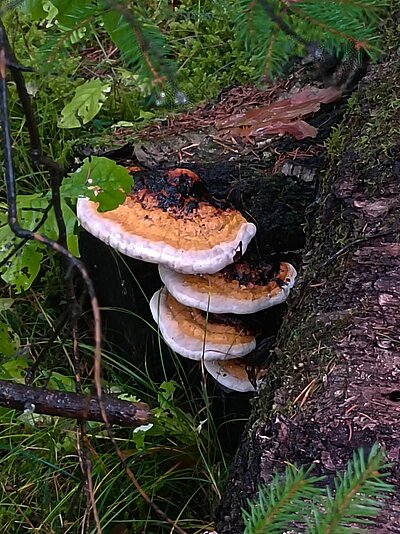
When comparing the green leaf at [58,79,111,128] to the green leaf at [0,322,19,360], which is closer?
the green leaf at [0,322,19,360]

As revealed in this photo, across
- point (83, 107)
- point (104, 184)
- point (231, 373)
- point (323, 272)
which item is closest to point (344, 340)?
point (323, 272)

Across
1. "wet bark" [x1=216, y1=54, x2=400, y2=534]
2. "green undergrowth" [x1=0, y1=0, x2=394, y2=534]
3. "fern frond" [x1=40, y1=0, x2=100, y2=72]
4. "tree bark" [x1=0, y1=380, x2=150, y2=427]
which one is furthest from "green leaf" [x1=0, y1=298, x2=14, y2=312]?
"fern frond" [x1=40, y1=0, x2=100, y2=72]

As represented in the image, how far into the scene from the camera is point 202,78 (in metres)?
4.26

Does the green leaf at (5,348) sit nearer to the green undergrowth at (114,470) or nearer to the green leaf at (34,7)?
the green undergrowth at (114,470)

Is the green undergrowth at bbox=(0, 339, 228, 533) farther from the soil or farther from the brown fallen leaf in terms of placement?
the brown fallen leaf

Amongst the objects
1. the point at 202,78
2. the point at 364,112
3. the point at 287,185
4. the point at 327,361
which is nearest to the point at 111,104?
the point at 202,78

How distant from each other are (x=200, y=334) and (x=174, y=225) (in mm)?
478

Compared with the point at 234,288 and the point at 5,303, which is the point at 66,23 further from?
the point at 5,303

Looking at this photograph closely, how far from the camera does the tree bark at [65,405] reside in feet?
5.44

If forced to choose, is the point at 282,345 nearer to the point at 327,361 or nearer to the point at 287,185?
the point at 327,361

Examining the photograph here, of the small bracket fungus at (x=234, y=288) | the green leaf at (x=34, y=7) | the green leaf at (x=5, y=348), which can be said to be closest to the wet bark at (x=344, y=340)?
the small bracket fungus at (x=234, y=288)

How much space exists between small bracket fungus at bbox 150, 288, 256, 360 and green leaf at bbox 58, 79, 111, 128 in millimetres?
1420

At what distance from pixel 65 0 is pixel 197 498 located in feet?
6.88

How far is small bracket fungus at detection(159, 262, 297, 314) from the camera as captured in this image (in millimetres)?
2572
